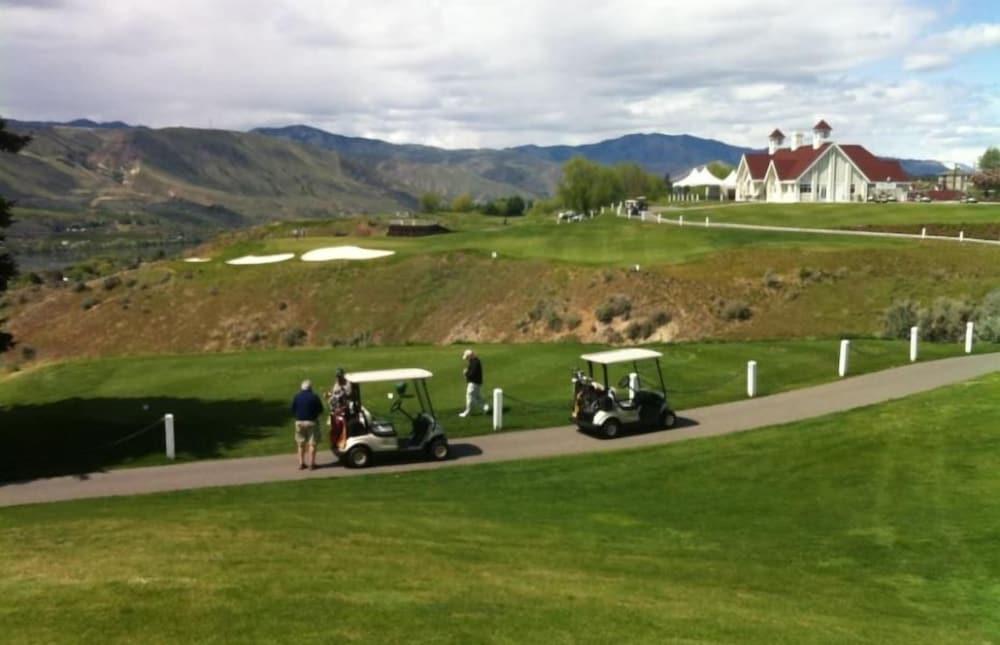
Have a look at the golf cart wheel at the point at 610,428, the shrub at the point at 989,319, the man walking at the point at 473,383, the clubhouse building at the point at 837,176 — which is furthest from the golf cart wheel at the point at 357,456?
the clubhouse building at the point at 837,176

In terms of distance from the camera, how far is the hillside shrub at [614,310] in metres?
44.4

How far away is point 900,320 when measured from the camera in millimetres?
34750

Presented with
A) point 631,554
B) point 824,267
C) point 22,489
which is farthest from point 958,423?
point 824,267

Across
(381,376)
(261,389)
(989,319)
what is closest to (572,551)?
(381,376)

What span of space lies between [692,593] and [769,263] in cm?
4071

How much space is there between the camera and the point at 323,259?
63.9 meters

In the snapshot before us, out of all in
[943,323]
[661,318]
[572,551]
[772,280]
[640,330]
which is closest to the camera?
[572,551]

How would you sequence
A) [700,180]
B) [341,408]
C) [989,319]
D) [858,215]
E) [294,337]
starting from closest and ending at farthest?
A: [341,408]
[989,319]
[294,337]
[858,215]
[700,180]

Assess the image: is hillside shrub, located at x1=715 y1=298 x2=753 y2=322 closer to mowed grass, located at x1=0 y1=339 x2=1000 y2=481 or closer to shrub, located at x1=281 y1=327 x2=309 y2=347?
mowed grass, located at x1=0 y1=339 x2=1000 y2=481

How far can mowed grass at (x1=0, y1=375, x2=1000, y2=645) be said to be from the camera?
7703 millimetres

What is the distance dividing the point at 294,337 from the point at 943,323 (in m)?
37.5

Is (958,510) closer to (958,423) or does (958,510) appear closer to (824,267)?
(958,423)

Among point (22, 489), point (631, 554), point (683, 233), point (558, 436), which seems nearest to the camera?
point (631, 554)

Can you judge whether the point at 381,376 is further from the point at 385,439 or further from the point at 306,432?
the point at 306,432
